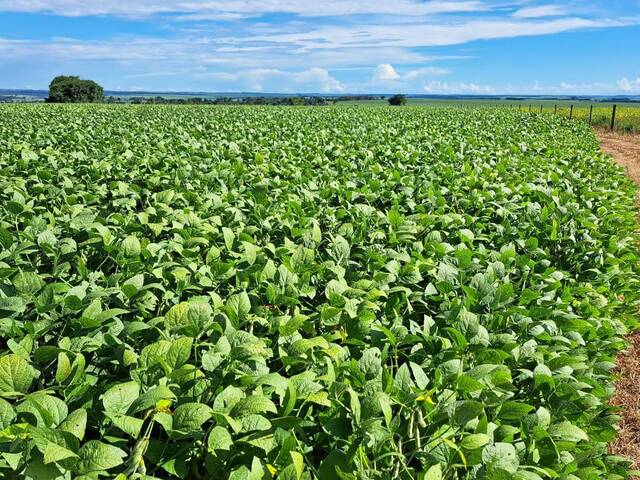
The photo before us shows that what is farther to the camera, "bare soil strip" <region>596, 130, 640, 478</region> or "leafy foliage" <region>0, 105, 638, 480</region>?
"bare soil strip" <region>596, 130, 640, 478</region>

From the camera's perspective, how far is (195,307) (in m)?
2.20

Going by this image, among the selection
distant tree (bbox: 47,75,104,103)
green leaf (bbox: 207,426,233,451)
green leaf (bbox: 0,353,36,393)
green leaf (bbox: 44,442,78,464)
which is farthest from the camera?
distant tree (bbox: 47,75,104,103)

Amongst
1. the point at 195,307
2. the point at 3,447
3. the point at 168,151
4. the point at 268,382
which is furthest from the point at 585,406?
the point at 168,151

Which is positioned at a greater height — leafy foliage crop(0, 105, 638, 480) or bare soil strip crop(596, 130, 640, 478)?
leafy foliage crop(0, 105, 638, 480)

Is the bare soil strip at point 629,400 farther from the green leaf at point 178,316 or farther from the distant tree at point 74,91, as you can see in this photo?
the distant tree at point 74,91

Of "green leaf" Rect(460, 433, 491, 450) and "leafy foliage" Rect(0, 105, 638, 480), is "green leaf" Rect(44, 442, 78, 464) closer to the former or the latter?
"leafy foliage" Rect(0, 105, 638, 480)

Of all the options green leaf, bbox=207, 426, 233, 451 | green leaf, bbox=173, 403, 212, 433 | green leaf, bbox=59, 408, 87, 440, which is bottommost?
green leaf, bbox=207, 426, 233, 451

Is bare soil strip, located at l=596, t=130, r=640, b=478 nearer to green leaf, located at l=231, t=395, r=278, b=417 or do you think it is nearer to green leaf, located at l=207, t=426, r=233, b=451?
green leaf, located at l=231, t=395, r=278, b=417

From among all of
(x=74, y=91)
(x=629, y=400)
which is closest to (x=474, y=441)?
(x=629, y=400)

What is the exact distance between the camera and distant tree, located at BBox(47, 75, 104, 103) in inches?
3595

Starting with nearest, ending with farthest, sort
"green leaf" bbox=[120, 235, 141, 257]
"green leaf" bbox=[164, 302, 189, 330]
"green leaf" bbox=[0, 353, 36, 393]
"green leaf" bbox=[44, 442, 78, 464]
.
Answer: "green leaf" bbox=[44, 442, 78, 464]
"green leaf" bbox=[0, 353, 36, 393]
"green leaf" bbox=[164, 302, 189, 330]
"green leaf" bbox=[120, 235, 141, 257]

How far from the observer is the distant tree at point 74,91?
9131 cm

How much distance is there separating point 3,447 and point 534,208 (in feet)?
13.9

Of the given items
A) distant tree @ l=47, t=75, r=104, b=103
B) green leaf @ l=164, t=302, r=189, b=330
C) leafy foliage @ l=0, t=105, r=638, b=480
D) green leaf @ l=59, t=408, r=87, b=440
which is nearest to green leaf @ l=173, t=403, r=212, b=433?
leafy foliage @ l=0, t=105, r=638, b=480
